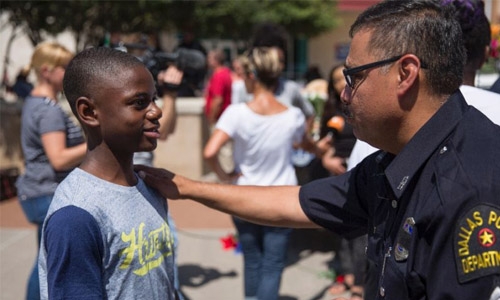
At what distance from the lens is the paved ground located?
15.6 feet

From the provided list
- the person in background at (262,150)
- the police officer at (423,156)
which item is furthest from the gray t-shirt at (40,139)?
the police officer at (423,156)

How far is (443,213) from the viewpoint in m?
1.45

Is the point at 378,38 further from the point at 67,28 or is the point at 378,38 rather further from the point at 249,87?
the point at 67,28

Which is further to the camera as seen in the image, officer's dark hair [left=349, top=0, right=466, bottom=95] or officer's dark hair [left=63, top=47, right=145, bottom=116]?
officer's dark hair [left=63, top=47, right=145, bottom=116]

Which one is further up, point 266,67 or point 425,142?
point 425,142

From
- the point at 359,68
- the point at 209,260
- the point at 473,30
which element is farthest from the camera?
the point at 209,260

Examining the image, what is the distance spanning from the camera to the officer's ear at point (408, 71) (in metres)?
1.65

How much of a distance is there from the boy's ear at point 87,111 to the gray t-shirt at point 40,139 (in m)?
1.61

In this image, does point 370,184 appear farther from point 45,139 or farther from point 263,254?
point 45,139

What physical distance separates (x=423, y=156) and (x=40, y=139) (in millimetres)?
2621

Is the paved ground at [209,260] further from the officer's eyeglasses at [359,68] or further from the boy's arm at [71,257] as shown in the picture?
the officer's eyeglasses at [359,68]

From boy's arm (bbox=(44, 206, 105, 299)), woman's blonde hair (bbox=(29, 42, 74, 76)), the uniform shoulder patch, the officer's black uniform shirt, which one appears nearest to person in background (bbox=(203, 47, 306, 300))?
woman's blonde hair (bbox=(29, 42, 74, 76))

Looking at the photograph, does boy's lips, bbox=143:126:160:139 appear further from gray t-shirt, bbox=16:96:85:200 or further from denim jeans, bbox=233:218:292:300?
denim jeans, bbox=233:218:292:300

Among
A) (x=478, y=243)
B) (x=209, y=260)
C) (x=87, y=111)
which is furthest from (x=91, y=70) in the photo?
(x=209, y=260)
